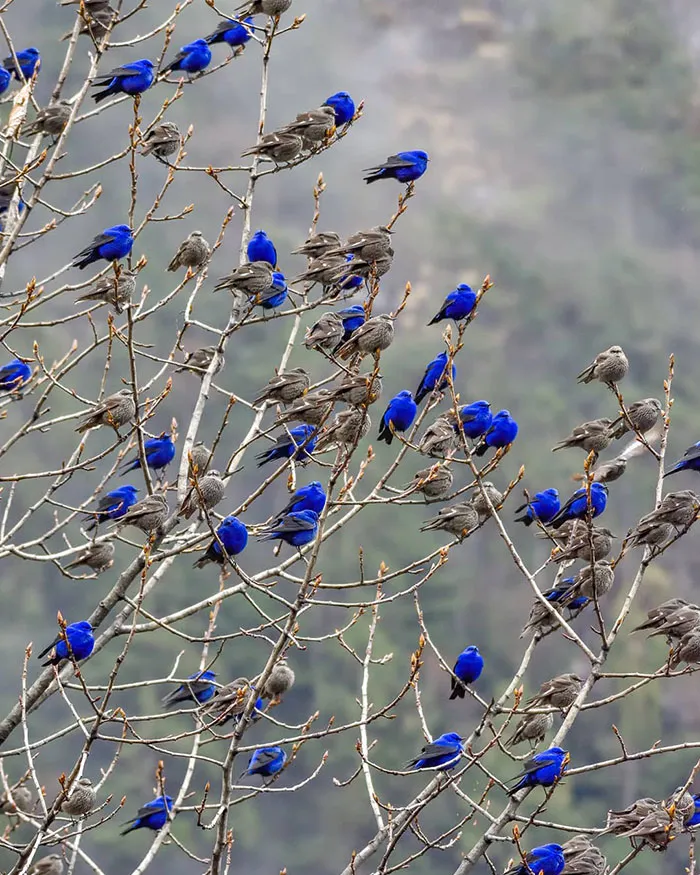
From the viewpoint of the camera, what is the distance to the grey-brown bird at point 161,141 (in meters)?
7.38

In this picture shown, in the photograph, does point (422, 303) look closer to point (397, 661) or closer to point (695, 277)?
point (695, 277)

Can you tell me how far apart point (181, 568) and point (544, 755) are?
19.6 m

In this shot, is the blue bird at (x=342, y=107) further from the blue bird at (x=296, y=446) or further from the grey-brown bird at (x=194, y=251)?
the blue bird at (x=296, y=446)

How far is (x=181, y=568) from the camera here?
25.2 m

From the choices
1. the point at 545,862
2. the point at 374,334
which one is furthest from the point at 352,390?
the point at 545,862

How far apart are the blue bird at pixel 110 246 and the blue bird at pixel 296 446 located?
1.38m

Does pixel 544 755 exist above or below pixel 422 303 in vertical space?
above

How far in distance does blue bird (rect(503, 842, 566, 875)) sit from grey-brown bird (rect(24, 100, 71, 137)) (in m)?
4.71

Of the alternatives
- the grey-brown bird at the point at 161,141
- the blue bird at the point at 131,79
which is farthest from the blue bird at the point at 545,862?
the blue bird at the point at 131,79

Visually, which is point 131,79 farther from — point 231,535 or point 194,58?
point 231,535

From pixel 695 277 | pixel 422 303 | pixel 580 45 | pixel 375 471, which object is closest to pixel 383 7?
pixel 580 45

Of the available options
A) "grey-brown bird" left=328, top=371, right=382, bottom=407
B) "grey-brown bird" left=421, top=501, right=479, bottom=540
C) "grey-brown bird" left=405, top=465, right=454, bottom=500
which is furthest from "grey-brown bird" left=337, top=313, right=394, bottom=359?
"grey-brown bird" left=421, top=501, right=479, bottom=540

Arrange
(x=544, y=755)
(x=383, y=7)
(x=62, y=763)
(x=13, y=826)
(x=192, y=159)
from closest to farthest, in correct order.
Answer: (x=544, y=755) → (x=13, y=826) → (x=62, y=763) → (x=192, y=159) → (x=383, y=7)

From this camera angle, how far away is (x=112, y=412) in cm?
679
